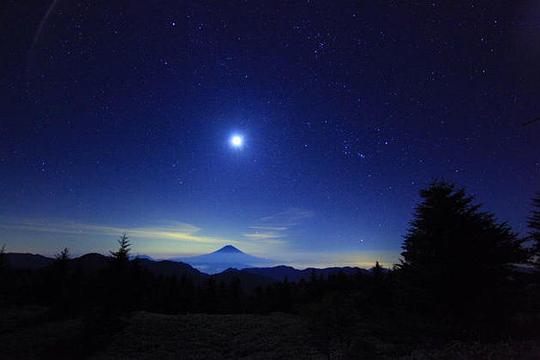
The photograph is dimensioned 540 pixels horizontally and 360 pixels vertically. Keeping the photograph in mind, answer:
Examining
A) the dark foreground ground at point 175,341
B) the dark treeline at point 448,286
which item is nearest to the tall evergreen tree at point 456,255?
the dark treeline at point 448,286

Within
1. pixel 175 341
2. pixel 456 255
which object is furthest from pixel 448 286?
pixel 175 341

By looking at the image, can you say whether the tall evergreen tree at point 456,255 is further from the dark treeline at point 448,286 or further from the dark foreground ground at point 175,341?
the dark foreground ground at point 175,341

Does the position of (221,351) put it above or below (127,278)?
below

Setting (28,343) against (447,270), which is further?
(28,343)

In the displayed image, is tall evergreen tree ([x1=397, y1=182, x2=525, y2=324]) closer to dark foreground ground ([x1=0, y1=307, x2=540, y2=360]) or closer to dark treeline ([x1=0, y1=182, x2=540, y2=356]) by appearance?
dark treeline ([x1=0, y1=182, x2=540, y2=356])

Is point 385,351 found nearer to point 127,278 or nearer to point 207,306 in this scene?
point 127,278

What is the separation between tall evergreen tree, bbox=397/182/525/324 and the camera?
789 inches

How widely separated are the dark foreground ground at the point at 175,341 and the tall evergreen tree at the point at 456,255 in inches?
130

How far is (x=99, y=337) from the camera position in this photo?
25.8 meters

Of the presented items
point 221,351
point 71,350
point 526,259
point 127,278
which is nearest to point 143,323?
point 127,278

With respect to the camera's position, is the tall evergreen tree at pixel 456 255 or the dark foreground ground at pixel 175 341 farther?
the dark foreground ground at pixel 175 341

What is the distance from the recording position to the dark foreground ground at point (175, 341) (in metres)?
22.8

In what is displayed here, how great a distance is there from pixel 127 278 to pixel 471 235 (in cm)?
2714

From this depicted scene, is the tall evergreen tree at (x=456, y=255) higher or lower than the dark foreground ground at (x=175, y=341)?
higher
